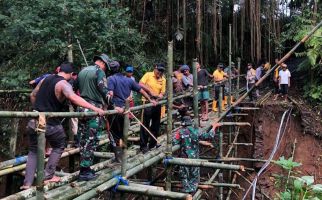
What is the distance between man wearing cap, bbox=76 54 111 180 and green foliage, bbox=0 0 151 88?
397 cm

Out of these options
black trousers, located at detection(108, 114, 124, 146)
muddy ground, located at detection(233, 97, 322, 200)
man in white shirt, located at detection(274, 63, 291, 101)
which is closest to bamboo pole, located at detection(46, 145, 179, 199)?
black trousers, located at detection(108, 114, 124, 146)

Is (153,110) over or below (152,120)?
over

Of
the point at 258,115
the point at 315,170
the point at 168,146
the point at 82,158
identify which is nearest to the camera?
the point at 82,158

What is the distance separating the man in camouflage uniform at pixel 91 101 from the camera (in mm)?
4324

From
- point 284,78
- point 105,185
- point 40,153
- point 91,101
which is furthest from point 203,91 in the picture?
point 40,153

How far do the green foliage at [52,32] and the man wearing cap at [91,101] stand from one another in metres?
3.97

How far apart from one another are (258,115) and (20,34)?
809cm

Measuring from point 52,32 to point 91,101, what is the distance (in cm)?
460

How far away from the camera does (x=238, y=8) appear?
58.9 ft

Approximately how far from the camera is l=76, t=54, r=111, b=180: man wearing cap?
4.32 metres

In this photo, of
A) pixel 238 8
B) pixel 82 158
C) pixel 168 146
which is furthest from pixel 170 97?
pixel 238 8

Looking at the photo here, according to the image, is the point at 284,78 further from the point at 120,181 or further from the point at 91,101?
the point at 120,181

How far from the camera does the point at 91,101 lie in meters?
4.56

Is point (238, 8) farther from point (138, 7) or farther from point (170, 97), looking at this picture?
point (170, 97)
